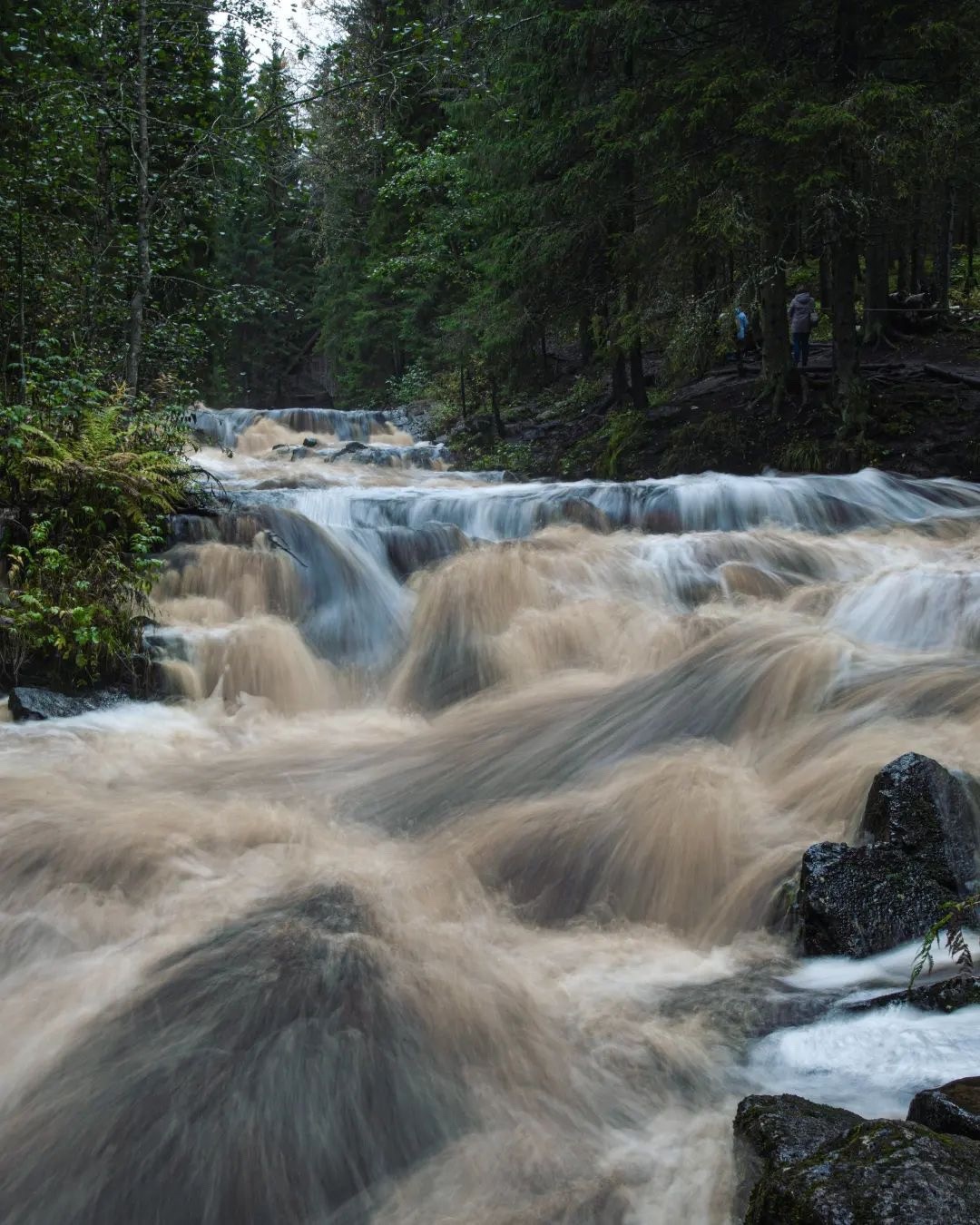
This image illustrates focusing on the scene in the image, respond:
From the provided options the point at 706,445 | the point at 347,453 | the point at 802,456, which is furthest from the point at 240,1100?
the point at 347,453

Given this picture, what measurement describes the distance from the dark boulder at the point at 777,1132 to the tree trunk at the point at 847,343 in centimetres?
1214

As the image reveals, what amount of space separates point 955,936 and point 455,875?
2522 millimetres

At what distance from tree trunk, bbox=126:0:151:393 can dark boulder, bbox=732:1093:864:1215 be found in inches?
408

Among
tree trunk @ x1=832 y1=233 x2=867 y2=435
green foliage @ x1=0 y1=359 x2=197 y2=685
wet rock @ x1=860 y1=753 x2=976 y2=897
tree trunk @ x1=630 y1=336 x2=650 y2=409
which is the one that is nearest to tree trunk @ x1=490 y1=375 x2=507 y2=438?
tree trunk @ x1=630 y1=336 x2=650 y2=409

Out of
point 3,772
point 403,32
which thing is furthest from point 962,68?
point 3,772

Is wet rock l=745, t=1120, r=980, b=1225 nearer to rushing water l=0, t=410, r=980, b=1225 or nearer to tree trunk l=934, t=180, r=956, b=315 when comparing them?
rushing water l=0, t=410, r=980, b=1225

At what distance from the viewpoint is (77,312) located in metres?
11.3

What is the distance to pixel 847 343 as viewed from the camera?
511 inches

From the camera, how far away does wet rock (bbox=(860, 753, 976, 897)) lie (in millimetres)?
3785

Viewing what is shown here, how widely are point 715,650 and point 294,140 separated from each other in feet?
25.3

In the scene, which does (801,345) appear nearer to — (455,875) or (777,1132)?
(455,875)

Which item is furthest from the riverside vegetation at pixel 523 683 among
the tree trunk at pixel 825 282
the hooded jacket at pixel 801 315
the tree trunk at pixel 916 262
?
the tree trunk at pixel 916 262

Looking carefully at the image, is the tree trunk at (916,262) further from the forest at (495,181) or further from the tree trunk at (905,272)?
the forest at (495,181)

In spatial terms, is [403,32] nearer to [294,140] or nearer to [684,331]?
[294,140]
